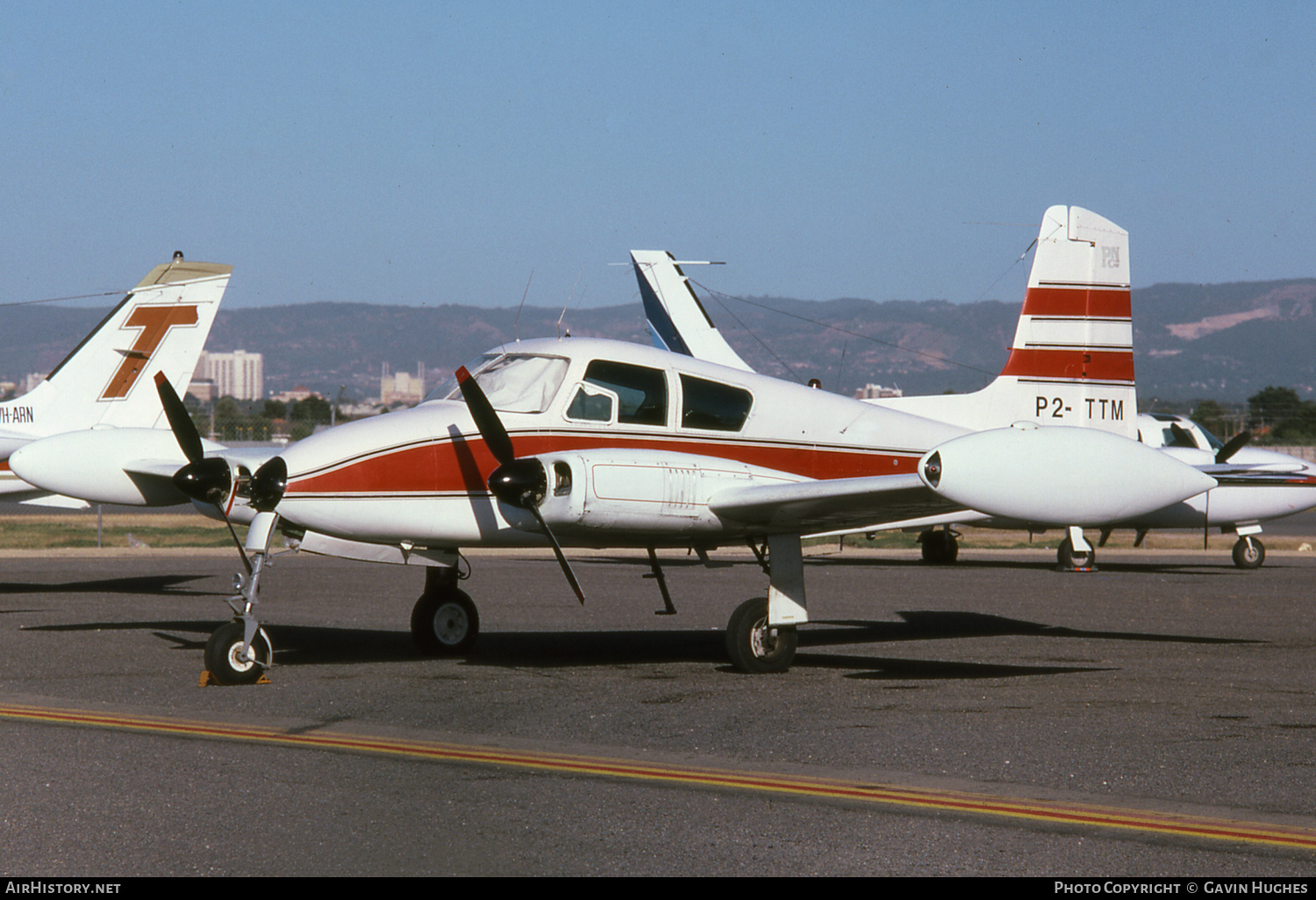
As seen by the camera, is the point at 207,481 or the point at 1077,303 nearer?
the point at 207,481

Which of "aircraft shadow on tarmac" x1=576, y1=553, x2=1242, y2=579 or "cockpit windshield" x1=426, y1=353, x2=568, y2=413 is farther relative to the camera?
"aircraft shadow on tarmac" x1=576, y1=553, x2=1242, y2=579

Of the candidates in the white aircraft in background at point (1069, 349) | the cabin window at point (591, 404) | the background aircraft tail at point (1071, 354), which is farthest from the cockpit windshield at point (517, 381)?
the background aircraft tail at point (1071, 354)

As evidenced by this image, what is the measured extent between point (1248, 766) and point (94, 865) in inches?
242

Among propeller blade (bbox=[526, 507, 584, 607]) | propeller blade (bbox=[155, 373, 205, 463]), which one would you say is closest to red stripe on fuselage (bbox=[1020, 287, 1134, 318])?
propeller blade (bbox=[526, 507, 584, 607])

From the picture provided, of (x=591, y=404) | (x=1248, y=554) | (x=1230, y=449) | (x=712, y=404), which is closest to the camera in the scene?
(x=591, y=404)

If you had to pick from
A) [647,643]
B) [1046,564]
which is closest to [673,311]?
[1046,564]

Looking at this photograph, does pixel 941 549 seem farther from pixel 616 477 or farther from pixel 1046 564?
pixel 616 477

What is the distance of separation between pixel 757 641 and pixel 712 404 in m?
2.20

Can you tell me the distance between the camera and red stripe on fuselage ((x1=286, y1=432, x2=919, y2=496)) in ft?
34.8

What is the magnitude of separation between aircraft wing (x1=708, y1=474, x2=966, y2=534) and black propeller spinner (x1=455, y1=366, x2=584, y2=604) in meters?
1.63

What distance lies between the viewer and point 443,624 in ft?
41.4

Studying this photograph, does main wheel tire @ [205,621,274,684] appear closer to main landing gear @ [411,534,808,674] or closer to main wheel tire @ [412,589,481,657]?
main wheel tire @ [412,589,481,657]

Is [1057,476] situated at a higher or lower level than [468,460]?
lower

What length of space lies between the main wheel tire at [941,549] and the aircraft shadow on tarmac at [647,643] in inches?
400
